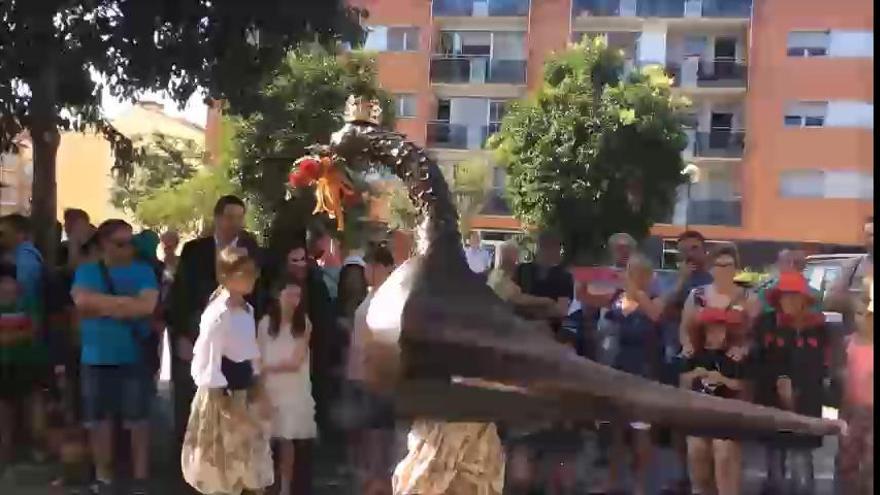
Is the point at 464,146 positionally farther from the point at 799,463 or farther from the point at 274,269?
the point at 799,463

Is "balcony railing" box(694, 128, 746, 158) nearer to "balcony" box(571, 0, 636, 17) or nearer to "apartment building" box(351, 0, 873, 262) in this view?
"apartment building" box(351, 0, 873, 262)

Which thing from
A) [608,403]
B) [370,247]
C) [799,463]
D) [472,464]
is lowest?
[799,463]

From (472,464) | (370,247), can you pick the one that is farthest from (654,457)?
(472,464)

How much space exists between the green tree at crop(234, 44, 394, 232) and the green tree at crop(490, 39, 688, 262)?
0.62m

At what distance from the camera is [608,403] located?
238 cm

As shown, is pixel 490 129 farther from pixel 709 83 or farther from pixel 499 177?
pixel 709 83

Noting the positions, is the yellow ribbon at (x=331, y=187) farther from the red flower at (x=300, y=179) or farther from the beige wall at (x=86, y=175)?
the beige wall at (x=86, y=175)

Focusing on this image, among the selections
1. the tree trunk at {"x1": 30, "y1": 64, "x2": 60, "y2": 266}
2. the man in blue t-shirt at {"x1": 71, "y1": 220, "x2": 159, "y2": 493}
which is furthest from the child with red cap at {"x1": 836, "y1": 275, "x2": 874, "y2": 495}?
the tree trunk at {"x1": 30, "y1": 64, "x2": 60, "y2": 266}

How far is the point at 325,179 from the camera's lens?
2.71 meters

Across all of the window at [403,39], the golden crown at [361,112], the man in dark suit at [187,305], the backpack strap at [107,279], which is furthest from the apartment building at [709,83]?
the backpack strap at [107,279]

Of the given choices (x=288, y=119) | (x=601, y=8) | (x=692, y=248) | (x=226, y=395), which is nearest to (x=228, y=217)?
(x=288, y=119)

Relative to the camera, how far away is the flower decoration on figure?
2.69 m

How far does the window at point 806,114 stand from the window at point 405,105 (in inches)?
54.2

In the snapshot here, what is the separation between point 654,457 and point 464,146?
4.81 ft
